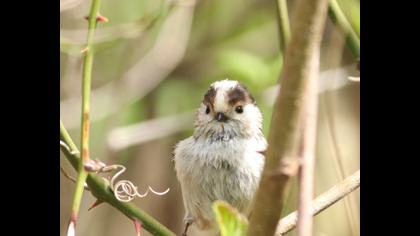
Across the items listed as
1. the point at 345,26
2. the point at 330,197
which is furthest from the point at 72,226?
the point at 345,26

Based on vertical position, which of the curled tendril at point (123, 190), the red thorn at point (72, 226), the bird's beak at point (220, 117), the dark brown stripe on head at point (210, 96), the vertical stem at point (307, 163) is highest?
the dark brown stripe on head at point (210, 96)

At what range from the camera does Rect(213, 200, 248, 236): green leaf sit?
611 mm

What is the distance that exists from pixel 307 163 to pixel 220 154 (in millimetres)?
954

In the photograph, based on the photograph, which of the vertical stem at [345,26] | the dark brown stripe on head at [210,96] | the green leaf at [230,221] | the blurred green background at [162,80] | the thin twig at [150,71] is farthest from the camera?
the thin twig at [150,71]

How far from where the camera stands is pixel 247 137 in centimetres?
146

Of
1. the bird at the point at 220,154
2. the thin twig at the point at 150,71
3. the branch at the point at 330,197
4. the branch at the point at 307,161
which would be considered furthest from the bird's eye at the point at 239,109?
the branch at the point at 307,161

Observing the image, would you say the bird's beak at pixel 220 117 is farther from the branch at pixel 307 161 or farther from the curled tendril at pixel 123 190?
the branch at pixel 307 161

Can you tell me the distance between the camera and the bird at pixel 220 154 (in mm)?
1377

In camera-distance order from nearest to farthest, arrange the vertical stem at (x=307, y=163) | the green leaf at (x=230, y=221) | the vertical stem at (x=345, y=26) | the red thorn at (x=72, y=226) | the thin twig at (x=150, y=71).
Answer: the vertical stem at (x=307, y=163) → the green leaf at (x=230, y=221) → the red thorn at (x=72, y=226) → the vertical stem at (x=345, y=26) → the thin twig at (x=150, y=71)

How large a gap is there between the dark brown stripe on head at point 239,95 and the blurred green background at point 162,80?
48 mm

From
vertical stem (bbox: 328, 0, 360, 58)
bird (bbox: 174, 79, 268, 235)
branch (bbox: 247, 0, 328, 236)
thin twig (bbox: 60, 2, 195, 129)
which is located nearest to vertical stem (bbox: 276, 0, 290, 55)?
vertical stem (bbox: 328, 0, 360, 58)

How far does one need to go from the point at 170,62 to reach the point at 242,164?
1.74 ft

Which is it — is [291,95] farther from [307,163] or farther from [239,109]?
[239,109]
